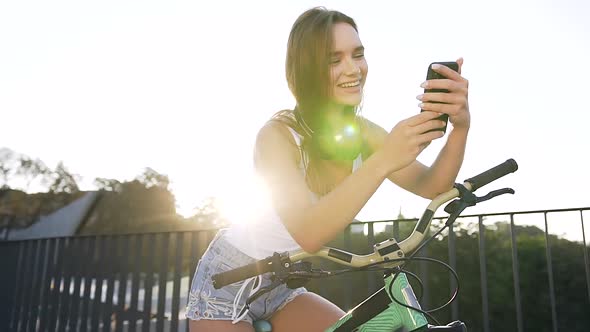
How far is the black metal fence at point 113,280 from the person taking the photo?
4.42 meters

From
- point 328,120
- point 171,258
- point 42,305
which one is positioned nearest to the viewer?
point 328,120

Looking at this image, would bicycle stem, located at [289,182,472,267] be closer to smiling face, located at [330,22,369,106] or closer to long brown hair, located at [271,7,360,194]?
long brown hair, located at [271,7,360,194]

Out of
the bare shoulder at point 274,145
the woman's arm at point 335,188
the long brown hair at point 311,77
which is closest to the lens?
the woman's arm at point 335,188

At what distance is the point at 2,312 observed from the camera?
22.9ft

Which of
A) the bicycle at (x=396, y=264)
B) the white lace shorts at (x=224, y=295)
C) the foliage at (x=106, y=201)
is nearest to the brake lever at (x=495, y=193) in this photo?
the bicycle at (x=396, y=264)

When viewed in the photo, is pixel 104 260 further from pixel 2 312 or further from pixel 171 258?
pixel 2 312

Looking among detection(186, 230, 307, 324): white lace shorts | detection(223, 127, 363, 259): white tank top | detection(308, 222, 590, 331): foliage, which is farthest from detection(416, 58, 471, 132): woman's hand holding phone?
detection(308, 222, 590, 331): foliage

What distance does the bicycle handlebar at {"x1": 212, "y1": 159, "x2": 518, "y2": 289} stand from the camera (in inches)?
48.4

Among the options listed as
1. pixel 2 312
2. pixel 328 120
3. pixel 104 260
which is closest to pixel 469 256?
pixel 104 260

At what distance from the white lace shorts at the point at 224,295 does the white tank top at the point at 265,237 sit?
3 centimetres

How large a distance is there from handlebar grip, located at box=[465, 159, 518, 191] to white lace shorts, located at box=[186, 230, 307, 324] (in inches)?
27.9

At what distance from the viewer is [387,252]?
1.25 m

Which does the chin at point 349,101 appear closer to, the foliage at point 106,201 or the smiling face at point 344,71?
the smiling face at point 344,71

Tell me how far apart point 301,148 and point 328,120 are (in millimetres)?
210
